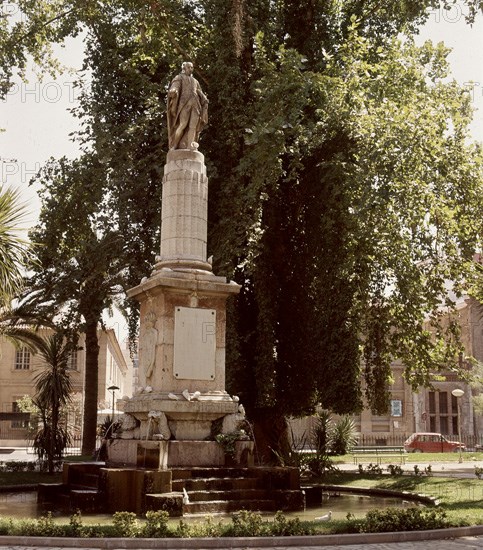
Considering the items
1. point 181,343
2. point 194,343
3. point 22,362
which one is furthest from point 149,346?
point 22,362

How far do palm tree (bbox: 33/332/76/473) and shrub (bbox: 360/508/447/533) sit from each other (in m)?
15.6

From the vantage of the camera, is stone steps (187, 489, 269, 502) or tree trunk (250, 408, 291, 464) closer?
stone steps (187, 489, 269, 502)

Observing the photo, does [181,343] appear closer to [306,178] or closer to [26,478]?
[26,478]

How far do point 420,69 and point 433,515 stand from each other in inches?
659

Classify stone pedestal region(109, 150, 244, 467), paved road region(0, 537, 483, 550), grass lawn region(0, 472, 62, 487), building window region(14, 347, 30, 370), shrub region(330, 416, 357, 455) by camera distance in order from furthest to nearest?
building window region(14, 347, 30, 370), shrub region(330, 416, 357, 455), grass lawn region(0, 472, 62, 487), stone pedestal region(109, 150, 244, 467), paved road region(0, 537, 483, 550)

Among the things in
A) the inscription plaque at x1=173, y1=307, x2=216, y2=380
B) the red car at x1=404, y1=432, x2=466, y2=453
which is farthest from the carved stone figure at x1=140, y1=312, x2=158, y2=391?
the red car at x1=404, y1=432, x2=466, y2=453

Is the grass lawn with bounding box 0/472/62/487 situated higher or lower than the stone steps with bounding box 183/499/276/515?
lower

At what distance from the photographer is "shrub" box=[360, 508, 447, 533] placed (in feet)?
31.5

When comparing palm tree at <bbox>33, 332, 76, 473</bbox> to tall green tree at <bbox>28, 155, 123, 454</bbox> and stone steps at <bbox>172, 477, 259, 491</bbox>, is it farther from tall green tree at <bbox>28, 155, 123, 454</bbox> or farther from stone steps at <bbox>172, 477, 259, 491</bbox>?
stone steps at <bbox>172, 477, 259, 491</bbox>

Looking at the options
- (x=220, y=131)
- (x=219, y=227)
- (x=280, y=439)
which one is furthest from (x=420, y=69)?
(x=280, y=439)

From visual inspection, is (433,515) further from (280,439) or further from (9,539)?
(280,439)

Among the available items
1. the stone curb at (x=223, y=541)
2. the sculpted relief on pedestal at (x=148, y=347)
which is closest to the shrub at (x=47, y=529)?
the stone curb at (x=223, y=541)

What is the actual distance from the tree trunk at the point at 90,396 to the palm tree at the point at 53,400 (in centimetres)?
497

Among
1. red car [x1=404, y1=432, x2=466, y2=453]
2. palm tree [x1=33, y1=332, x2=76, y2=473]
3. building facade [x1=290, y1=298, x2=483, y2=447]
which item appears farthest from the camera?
building facade [x1=290, y1=298, x2=483, y2=447]
